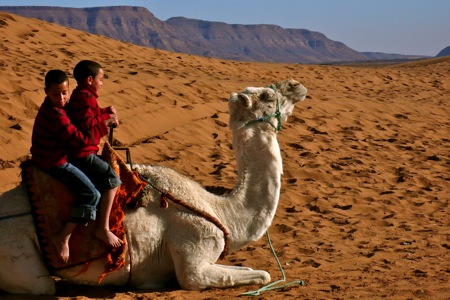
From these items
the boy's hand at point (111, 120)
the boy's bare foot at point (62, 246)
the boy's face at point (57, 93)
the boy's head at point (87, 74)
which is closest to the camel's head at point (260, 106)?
the boy's hand at point (111, 120)

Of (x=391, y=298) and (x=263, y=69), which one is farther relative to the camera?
(x=263, y=69)

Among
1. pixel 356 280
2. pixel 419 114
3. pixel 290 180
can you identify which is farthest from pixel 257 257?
pixel 419 114

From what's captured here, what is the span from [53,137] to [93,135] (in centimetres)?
28

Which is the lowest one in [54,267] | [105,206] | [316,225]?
[316,225]

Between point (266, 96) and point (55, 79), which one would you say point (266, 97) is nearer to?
point (266, 96)

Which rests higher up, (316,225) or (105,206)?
(105,206)

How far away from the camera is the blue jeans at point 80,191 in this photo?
4863 millimetres

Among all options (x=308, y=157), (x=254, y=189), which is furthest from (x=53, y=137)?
(x=308, y=157)

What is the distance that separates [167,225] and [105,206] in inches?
24.4

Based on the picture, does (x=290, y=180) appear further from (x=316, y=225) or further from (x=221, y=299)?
(x=221, y=299)

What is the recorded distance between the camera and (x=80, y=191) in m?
4.92

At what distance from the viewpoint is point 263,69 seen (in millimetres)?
25672

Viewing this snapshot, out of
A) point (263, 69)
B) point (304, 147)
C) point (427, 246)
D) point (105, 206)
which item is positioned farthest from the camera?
point (263, 69)

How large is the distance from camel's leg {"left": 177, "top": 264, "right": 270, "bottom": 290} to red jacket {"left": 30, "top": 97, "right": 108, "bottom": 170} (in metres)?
1.33
